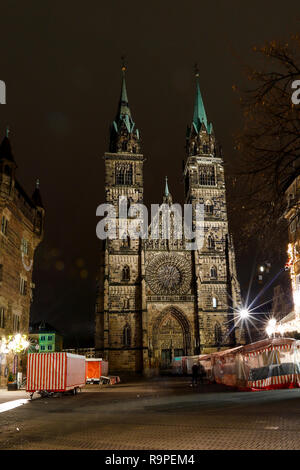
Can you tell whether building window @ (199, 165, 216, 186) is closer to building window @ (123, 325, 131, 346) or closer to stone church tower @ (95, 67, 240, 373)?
stone church tower @ (95, 67, 240, 373)

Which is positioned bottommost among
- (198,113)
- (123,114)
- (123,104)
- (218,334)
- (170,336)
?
(170,336)

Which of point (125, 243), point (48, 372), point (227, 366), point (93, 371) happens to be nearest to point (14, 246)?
point (48, 372)

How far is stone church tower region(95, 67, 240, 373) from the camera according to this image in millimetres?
48375

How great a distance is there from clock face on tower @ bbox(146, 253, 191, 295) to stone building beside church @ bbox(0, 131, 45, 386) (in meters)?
19.3

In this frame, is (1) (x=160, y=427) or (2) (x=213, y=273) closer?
(1) (x=160, y=427)

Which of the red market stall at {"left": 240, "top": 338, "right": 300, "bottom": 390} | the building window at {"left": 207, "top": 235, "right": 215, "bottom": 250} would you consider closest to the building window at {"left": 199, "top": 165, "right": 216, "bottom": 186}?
the building window at {"left": 207, "top": 235, "right": 215, "bottom": 250}

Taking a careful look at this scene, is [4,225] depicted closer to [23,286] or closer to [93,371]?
[23,286]

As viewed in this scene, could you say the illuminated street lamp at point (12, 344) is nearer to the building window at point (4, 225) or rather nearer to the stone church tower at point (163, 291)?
the building window at point (4, 225)

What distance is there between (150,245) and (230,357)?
28.9 m

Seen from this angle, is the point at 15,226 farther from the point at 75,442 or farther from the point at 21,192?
the point at 75,442

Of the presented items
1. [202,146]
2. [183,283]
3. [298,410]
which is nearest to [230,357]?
[298,410]

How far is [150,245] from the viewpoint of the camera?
5178 centimetres

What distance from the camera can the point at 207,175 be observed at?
185 feet

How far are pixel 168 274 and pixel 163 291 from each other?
215cm
